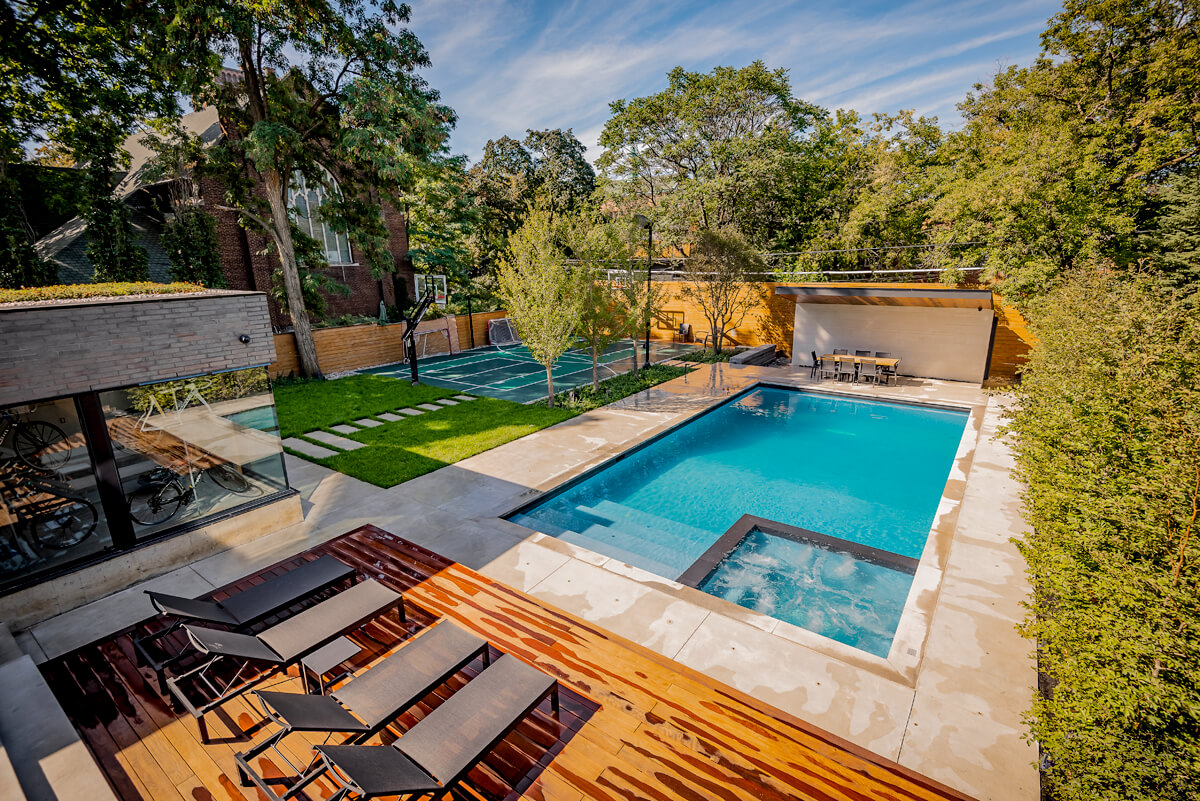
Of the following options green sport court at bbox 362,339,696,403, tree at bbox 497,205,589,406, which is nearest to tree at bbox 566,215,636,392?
tree at bbox 497,205,589,406

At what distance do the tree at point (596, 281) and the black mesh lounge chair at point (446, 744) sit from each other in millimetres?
10794

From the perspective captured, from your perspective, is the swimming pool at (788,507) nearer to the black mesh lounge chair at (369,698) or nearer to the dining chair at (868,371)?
the dining chair at (868,371)

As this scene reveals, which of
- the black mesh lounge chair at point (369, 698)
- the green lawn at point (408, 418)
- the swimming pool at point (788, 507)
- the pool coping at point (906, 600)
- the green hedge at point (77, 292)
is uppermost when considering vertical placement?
the green hedge at point (77, 292)

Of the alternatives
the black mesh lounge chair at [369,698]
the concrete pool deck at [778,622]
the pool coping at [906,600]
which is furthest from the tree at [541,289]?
the black mesh lounge chair at [369,698]

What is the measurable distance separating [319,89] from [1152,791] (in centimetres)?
2043

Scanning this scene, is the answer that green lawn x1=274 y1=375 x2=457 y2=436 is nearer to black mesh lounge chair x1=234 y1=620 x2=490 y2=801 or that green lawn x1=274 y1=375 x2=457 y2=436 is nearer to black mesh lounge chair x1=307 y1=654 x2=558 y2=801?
black mesh lounge chair x1=234 y1=620 x2=490 y2=801

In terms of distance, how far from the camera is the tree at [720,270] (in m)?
17.7

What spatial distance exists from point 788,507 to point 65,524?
32.5 feet

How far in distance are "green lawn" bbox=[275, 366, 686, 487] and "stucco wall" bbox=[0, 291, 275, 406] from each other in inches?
132

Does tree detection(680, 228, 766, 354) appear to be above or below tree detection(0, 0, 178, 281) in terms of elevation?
below

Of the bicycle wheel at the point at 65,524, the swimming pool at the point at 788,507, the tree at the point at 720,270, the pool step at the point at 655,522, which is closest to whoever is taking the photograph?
the bicycle wheel at the point at 65,524

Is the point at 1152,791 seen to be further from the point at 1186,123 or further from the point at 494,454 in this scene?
the point at 1186,123

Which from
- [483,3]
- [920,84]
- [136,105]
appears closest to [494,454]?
[483,3]

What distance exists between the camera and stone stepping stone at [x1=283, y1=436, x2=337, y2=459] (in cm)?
1023
